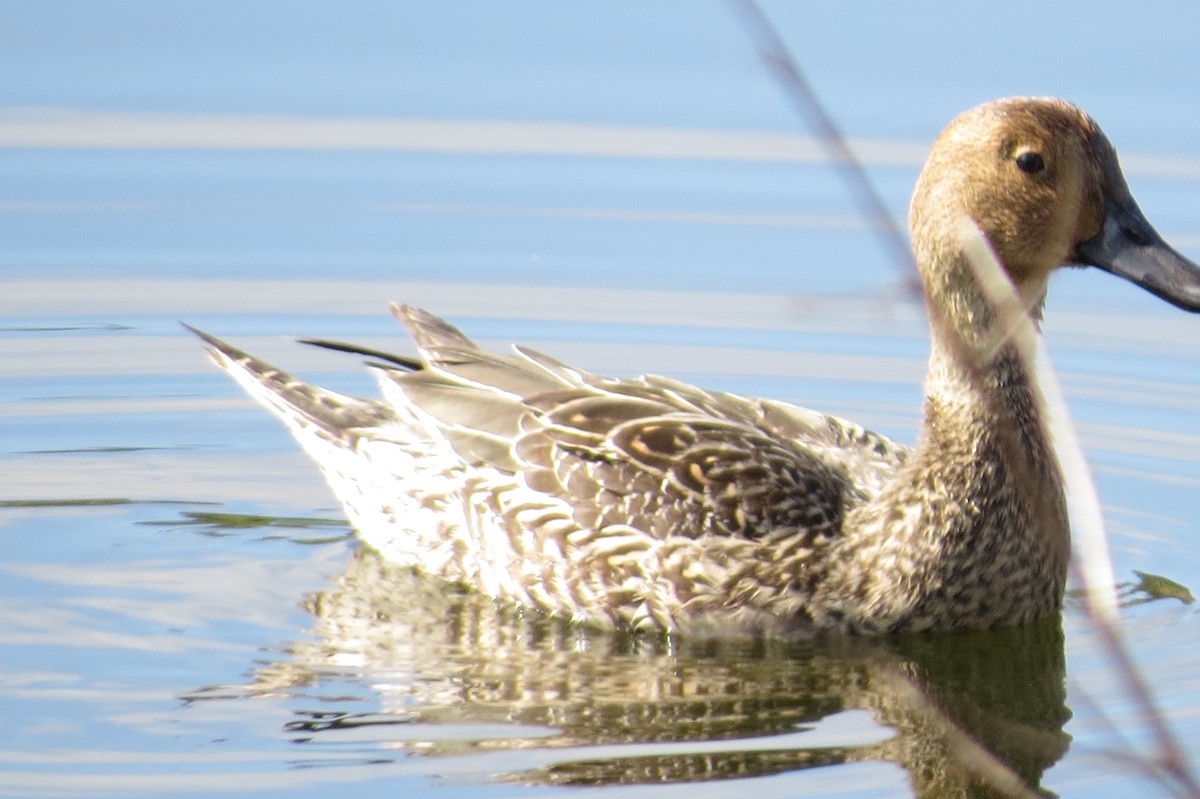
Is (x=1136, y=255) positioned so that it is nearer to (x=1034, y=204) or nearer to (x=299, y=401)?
(x=1034, y=204)

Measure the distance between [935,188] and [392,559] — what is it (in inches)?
95.5

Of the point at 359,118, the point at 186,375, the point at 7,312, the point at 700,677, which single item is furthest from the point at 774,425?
the point at 359,118

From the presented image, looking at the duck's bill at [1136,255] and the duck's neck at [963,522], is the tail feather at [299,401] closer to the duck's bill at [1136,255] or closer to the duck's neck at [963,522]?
the duck's neck at [963,522]

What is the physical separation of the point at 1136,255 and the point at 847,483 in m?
1.28

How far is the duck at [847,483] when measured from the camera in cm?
657

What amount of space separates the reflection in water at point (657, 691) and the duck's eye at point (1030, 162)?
155 centimetres

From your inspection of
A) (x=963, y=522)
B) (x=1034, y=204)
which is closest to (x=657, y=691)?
(x=963, y=522)

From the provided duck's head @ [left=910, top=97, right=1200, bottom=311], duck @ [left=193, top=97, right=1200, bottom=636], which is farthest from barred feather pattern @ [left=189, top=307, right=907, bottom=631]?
duck's head @ [left=910, top=97, right=1200, bottom=311]

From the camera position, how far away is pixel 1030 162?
21.6ft

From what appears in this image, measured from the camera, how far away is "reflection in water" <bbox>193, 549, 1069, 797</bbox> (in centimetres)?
562

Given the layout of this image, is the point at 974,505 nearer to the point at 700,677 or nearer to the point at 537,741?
the point at 700,677

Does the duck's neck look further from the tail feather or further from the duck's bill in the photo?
the tail feather

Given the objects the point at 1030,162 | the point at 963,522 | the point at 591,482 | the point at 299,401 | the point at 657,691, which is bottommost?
the point at 657,691

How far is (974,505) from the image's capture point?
22.3ft
